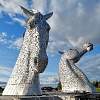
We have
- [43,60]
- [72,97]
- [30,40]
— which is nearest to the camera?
[43,60]

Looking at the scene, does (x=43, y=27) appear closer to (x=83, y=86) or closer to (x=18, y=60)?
(x=18, y=60)

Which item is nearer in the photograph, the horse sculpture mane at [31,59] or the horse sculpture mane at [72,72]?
the horse sculpture mane at [31,59]

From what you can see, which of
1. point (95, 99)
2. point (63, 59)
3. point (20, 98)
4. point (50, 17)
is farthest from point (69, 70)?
point (20, 98)

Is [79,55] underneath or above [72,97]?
above

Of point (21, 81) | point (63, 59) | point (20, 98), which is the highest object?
point (63, 59)

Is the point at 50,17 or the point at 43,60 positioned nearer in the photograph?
the point at 43,60

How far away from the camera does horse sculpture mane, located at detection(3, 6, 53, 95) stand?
822 inches

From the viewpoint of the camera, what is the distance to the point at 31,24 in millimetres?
21781

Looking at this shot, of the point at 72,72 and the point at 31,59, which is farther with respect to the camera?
the point at 72,72

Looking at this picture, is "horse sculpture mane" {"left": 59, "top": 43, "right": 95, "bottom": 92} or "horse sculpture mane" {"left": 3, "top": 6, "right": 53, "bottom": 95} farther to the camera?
"horse sculpture mane" {"left": 59, "top": 43, "right": 95, "bottom": 92}

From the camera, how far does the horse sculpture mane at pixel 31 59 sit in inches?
822

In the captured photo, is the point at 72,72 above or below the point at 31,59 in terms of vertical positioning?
above

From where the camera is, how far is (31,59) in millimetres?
21641

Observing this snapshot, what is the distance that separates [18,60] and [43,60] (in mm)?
2345
